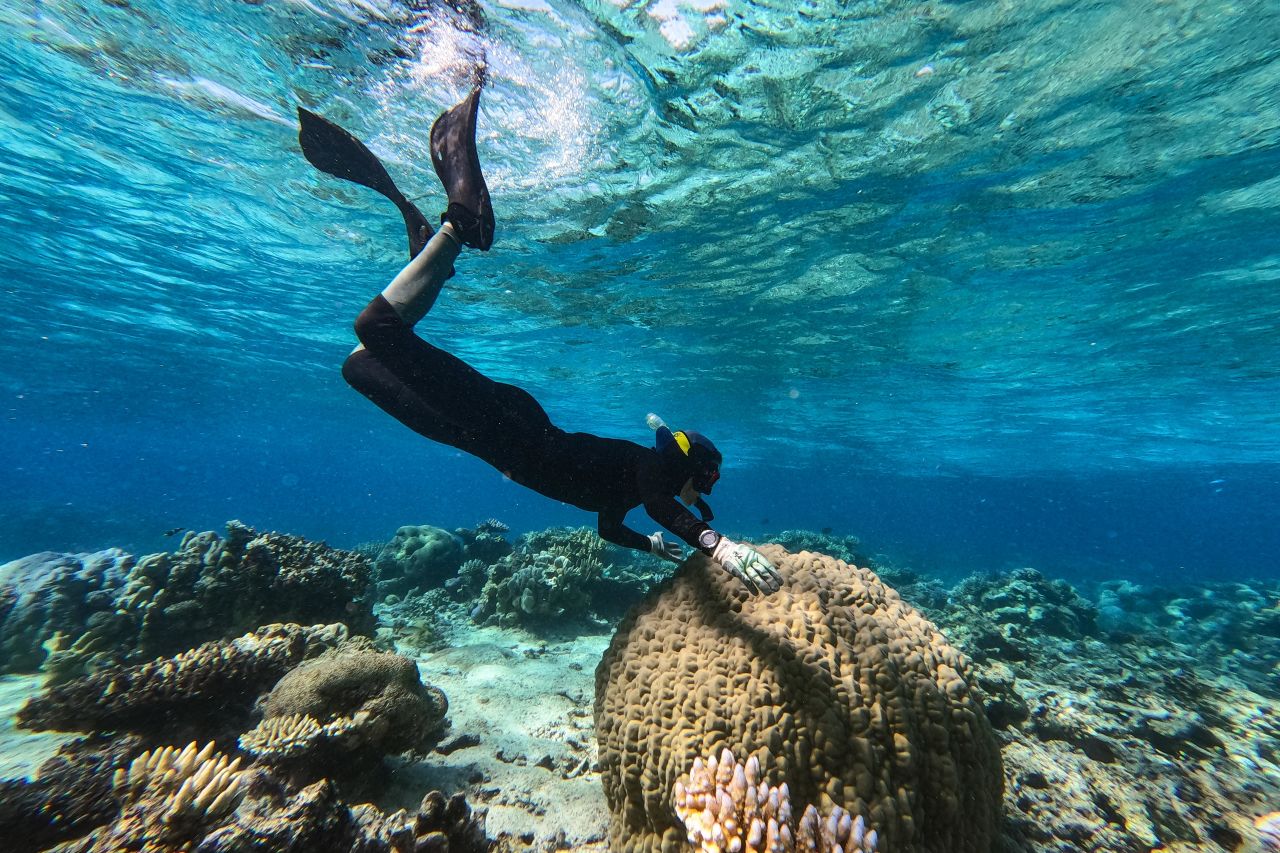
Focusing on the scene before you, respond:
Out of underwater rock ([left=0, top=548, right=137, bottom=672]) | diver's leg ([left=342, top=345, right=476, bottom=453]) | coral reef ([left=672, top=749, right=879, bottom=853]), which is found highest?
diver's leg ([left=342, top=345, right=476, bottom=453])

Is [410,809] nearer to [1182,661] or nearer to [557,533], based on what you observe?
[557,533]

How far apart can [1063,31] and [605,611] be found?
11.7 metres

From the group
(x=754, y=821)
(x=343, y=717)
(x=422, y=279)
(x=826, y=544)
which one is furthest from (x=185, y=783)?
(x=826, y=544)

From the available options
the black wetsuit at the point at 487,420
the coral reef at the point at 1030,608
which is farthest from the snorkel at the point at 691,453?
the coral reef at the point at 1030,608

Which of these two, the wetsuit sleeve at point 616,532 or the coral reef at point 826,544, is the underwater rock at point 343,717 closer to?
the wetsuit sleeve at point 616,532

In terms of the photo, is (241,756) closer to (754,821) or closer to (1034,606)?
(754,821)

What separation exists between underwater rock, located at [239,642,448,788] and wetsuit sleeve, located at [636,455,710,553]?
7.69 ft

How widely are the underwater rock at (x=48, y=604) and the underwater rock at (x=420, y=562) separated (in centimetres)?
509

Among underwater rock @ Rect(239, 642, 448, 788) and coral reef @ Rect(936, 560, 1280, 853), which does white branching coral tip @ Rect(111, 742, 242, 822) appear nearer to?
underwater rock @ Rect(239, 642, 448, 788)

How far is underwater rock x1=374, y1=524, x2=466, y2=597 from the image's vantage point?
12117 mm

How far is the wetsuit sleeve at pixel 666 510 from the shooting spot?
402cm

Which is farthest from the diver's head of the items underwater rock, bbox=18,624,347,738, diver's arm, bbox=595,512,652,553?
underwater rock, bbox=18,624,347,738

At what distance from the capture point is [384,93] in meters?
9.13

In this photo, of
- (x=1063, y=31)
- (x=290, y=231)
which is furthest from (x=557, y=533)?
(x=1063, y=31)
